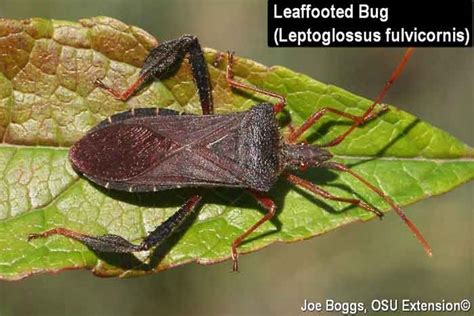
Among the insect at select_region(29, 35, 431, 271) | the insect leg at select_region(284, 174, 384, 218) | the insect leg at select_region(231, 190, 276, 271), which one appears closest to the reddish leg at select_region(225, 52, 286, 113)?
the insect at select_region(29, 35, 431, 271)

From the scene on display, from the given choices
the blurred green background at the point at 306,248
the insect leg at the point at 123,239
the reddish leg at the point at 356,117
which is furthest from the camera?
the blurred green background at the point at 306,248

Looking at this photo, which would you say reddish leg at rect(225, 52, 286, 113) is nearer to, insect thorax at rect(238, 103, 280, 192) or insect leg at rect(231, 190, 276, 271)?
insect thorax at rect(238, 103, 280, 192)

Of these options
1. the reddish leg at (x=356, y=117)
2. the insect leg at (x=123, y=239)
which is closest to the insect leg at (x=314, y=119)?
the reddish leg at (x=356, y=117)

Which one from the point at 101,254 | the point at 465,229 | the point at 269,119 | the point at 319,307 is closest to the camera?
the point at 101,254

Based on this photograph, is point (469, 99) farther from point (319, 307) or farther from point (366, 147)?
point (366, 147)

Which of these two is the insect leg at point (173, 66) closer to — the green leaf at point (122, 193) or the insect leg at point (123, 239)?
the green leaf at point (122, 193)

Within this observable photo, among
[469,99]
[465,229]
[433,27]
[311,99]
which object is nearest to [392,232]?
[465,229]
